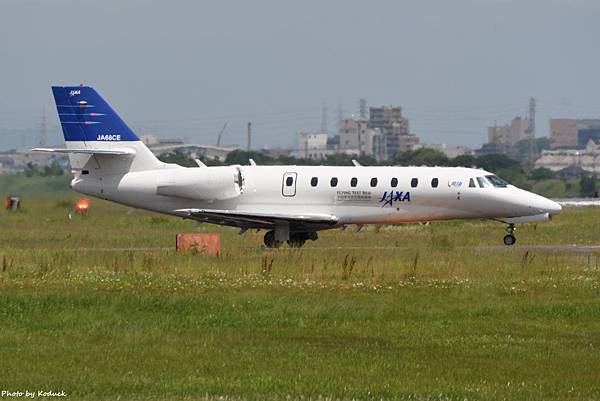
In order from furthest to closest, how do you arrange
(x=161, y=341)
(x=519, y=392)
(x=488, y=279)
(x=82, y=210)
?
(x=82, y=210) → (x=488, y=279) → (x=161, y=341) → (x=519, y=392)

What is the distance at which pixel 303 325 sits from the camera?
23469mm

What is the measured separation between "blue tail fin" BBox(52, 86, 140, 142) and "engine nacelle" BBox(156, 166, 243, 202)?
2340 mm

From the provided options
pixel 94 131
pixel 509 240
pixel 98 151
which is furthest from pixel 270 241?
pixel 509 240

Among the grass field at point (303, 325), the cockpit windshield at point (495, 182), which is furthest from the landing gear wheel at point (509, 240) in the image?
the grass field at point (303, 325)

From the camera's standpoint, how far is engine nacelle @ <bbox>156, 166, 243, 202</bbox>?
4322 centimetres

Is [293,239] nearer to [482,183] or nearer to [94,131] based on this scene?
[482,183]

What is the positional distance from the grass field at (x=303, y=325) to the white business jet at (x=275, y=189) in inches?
162

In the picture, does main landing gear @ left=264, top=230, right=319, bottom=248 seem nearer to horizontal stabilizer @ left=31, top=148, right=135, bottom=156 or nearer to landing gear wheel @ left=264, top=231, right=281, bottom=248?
landing gear wheel @ left=264, top=231, right=281, bottom=248

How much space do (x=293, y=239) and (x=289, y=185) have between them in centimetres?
166

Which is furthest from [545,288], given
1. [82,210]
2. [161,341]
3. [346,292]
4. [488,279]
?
[82,210]

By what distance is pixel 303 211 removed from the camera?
1693 inches

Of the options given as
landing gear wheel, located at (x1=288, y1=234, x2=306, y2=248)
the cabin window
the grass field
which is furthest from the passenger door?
the cabin window

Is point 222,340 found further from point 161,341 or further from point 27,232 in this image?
point 27,232

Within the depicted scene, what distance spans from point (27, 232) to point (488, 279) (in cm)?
2347
